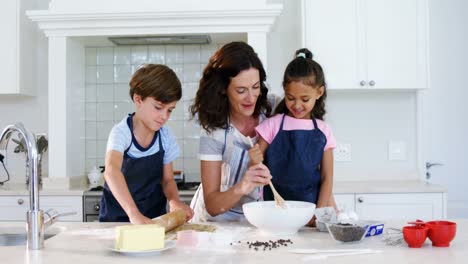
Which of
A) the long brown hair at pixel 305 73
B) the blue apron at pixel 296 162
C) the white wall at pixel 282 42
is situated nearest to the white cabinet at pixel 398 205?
the white wall at pixel 282 42

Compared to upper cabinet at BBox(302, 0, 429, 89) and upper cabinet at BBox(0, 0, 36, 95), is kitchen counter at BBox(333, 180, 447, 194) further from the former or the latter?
upper cabinet at BBox(0, 0, 36, 95)

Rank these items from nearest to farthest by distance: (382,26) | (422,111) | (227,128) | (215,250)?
(215,250) → (227,128) → (382,26) → (422,111)

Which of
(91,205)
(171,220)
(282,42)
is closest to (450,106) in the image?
(282,42)

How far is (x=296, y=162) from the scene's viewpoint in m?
2.07

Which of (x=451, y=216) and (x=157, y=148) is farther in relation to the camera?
(x=451, y=216)

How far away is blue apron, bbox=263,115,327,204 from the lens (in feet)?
6.78

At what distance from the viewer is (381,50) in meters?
3.30

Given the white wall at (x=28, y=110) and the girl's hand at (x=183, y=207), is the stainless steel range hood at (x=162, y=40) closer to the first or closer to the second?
the white wall at (x=28, y=110)

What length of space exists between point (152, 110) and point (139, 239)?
79 centimetres

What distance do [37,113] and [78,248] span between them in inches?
99.5

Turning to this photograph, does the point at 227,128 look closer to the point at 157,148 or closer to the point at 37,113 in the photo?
the point at 157,148

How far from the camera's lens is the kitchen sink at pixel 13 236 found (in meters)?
1.87

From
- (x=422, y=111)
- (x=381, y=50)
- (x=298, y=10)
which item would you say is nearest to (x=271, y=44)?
(x=298, y=10)

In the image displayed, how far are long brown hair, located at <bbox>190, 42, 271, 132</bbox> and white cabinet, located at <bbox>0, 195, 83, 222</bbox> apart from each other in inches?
56.0
